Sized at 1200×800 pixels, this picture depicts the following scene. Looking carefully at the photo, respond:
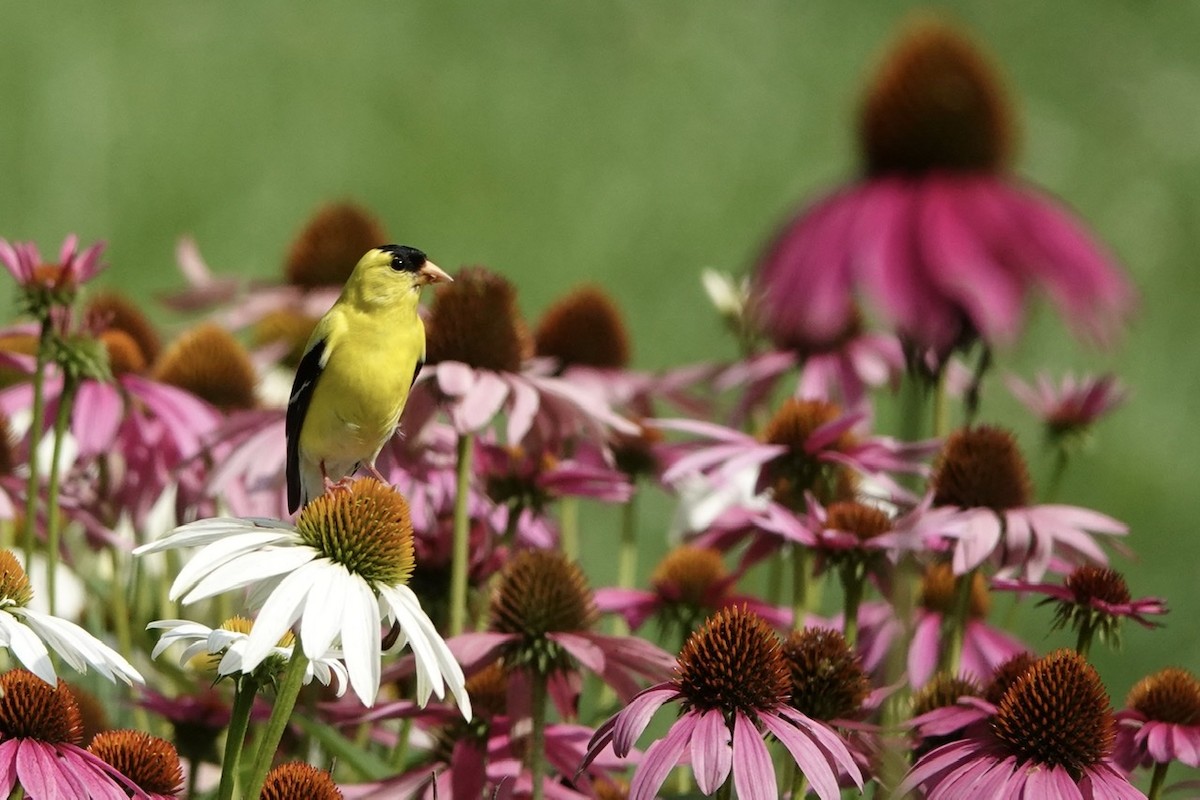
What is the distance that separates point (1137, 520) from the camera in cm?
487

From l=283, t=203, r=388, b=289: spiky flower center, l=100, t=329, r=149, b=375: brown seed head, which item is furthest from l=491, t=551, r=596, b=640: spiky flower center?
l=283, t=203, r=388, b=289: spiky flower center

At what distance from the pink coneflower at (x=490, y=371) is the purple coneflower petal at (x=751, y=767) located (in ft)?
2.12

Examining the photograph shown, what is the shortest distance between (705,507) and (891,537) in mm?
678

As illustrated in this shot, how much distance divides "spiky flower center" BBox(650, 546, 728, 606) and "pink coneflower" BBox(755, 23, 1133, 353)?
749mm

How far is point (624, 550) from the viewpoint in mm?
2541

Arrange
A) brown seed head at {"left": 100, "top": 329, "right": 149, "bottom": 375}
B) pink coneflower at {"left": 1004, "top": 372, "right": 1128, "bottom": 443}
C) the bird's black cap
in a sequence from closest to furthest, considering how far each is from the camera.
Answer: the bird's black cap → brown seed head at {"left": 100, "top": 329, "right": 149, "bottom": 375} → pink coneflower at {"left": 1004, "top": 372, "right": 1128, "bottom": 443}

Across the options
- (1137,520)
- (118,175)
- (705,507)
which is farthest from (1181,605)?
(118,175)

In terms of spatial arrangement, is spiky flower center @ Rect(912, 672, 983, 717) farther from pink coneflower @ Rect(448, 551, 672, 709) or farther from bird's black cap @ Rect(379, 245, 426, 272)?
bird's black cap @ Rect(379, 245, 426, 272)

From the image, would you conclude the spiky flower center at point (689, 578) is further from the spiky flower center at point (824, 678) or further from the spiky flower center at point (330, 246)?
the spiky flower center at point (330, 246)

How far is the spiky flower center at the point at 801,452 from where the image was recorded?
7.18 feet

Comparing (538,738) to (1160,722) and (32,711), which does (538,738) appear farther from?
(1160,722)

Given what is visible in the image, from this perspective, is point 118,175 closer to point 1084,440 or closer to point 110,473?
point 110,473

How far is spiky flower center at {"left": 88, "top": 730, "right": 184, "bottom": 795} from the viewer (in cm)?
143

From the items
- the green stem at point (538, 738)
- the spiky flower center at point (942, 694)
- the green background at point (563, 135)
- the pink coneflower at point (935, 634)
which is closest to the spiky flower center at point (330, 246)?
the pink coneflower at point (935, 634)
